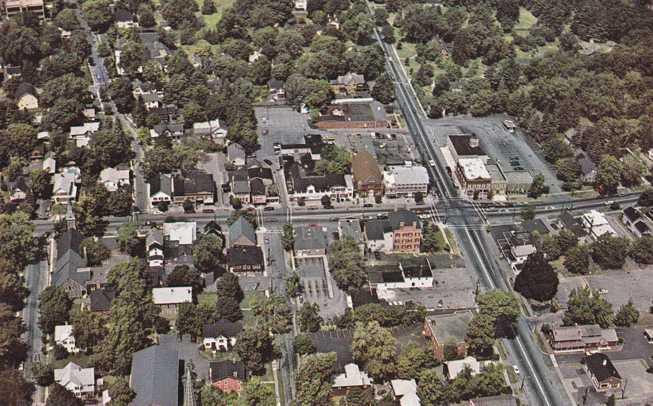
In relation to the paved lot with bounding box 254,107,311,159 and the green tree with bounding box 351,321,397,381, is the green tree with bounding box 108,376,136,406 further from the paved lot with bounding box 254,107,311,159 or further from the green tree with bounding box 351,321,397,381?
the paved lot with bounding box 254,107,311,159

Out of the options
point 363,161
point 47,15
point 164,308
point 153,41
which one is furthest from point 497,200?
point 47,15

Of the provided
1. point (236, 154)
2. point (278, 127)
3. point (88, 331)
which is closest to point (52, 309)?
point (88, 331)

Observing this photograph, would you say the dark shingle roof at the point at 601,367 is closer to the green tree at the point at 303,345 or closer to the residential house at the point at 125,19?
the green tree at the point at 303,345

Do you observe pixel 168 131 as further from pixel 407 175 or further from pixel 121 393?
pixel 121 393

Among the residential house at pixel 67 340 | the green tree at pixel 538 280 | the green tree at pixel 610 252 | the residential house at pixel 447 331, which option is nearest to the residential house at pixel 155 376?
the residential house at pixel 67 340

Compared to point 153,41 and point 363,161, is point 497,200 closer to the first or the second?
point 363,161
